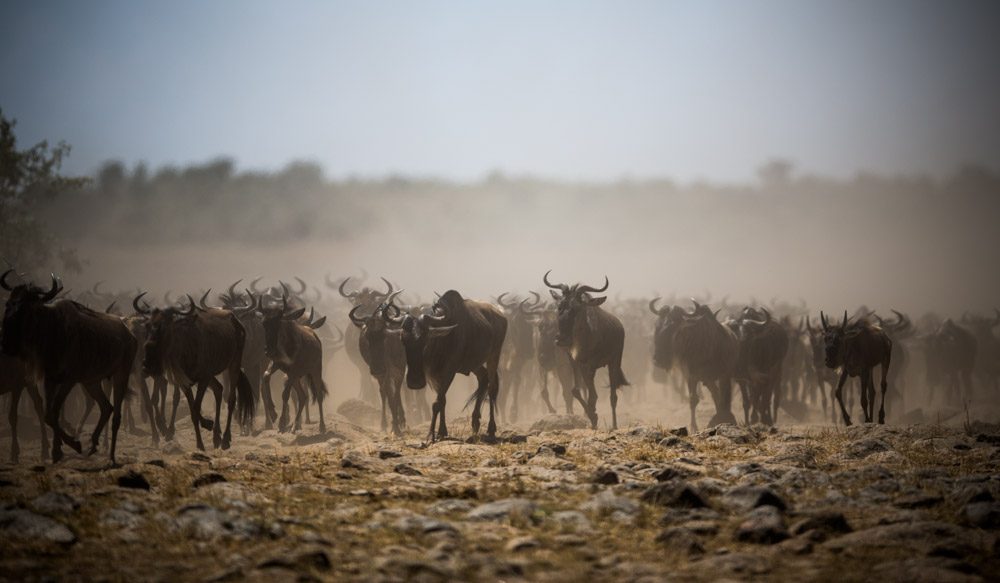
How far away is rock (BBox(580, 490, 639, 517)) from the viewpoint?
909cm

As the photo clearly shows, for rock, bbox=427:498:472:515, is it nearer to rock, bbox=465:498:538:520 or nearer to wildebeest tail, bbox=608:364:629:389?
rock, bbox=465:498:538:520

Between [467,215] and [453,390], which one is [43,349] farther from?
[467,215]

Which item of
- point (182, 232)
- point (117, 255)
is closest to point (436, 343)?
point (117, 255)

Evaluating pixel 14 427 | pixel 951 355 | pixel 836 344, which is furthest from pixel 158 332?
pixel 951 355

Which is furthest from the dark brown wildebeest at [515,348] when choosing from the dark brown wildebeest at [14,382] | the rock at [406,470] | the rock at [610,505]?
the rock at [610,505]

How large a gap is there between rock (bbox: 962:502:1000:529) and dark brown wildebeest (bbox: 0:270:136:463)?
10760mm

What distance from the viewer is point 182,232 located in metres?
100

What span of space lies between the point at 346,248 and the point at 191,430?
316ft

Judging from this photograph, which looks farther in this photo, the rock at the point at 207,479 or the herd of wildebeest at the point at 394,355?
the herd of wildebeest at the point at 394,355

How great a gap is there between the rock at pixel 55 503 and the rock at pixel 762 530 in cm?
644

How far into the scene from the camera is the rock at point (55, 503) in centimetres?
839

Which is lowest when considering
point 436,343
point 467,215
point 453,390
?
point 453,390

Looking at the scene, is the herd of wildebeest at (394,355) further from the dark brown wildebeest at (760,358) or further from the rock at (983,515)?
the rock at (983,515)

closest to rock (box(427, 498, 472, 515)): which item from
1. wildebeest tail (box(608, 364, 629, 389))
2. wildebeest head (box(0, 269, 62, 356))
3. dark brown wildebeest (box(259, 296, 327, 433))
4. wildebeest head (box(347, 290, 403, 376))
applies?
wildebeest head (box(0, 269, 62, 356))
